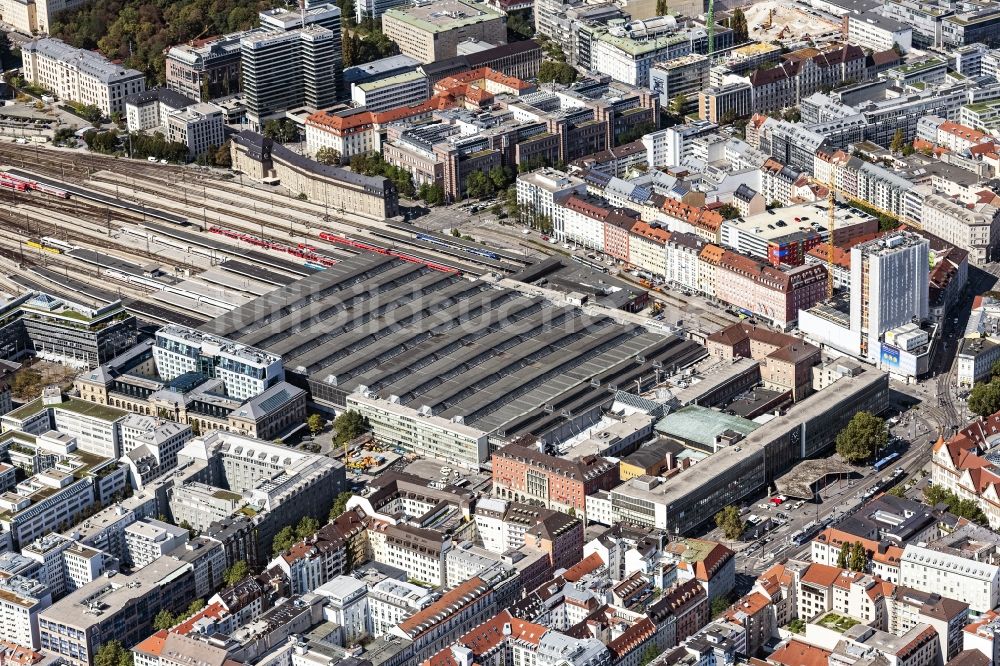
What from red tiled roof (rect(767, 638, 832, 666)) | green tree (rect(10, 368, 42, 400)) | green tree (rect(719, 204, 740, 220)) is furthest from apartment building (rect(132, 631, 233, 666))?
green tree (rect(719, 204, 740, 220))

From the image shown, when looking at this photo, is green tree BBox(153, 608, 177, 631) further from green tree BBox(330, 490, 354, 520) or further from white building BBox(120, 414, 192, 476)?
white building BBox(120, 414, 192, 476)

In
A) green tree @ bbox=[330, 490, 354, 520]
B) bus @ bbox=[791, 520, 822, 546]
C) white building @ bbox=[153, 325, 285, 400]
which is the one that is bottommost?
bus @ bbox=[791, 520, 822, 546]

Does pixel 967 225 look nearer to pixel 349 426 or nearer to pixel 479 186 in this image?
pixel 479 186

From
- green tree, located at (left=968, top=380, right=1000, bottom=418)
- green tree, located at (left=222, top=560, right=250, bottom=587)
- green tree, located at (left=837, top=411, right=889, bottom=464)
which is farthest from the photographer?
green tree, located at (left=968, top=380, right=1000, bottom=418)

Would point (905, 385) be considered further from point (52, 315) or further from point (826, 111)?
point (52, 315)

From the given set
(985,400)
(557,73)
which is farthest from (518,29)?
(985,400)

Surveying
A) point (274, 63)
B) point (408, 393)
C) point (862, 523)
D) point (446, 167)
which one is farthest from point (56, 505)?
point (274, 63)
